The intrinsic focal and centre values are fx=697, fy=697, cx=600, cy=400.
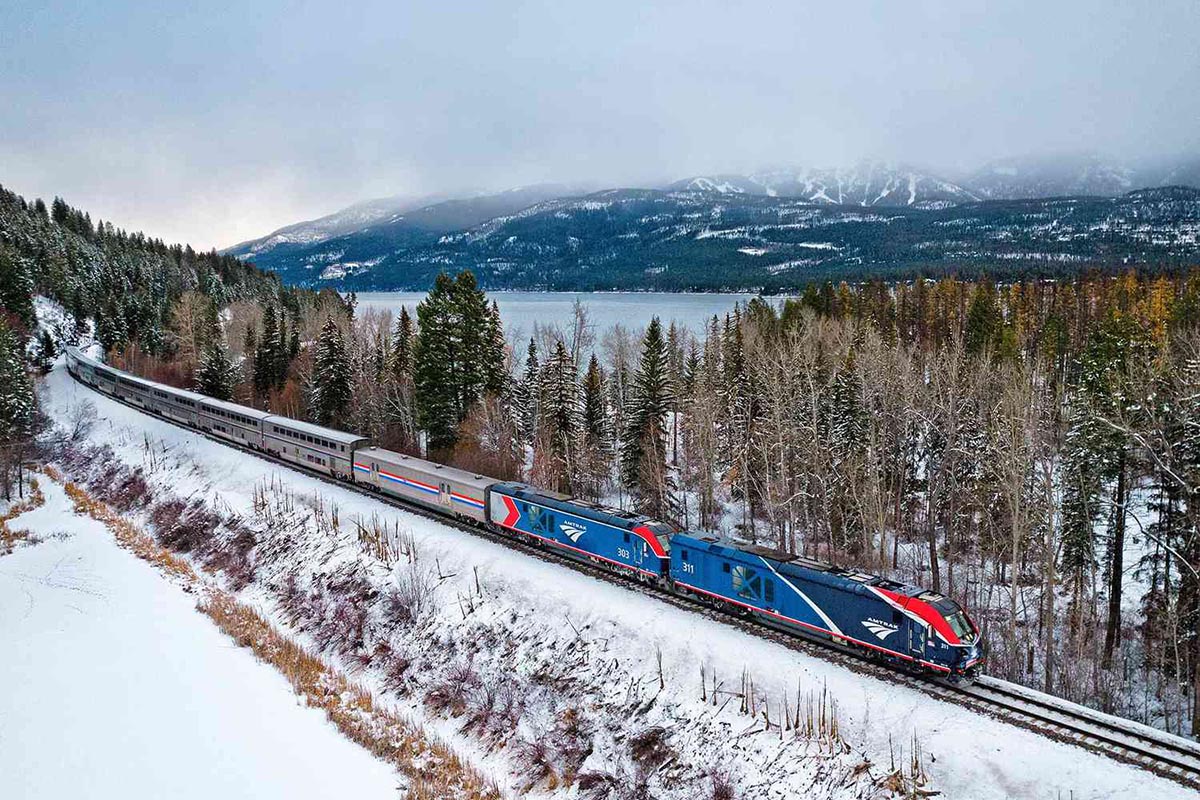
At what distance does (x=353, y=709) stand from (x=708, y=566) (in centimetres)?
1504

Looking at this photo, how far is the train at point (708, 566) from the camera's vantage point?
21312mm

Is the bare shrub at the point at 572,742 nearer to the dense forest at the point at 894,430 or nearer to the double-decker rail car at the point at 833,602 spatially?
the double-decker rail car at the point at 833,602

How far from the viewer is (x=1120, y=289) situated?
8356 cm

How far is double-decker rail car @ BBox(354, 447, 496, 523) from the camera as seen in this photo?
37062mm

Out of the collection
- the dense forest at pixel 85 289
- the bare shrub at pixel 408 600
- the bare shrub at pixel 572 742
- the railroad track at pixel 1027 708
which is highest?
the dense forest at pixel 85 289

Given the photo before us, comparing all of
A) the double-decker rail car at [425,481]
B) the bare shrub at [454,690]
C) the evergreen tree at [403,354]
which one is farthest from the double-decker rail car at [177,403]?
the bare shrub at [454,690]

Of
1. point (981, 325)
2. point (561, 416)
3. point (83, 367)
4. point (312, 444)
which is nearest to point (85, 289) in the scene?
point (83, 367)

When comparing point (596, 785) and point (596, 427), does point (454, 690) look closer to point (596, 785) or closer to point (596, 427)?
point (596, 785)

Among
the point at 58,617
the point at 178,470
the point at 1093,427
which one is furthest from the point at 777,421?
the point at 178,470

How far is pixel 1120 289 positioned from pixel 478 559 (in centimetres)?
8727

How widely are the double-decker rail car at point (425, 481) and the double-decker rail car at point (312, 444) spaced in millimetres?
933

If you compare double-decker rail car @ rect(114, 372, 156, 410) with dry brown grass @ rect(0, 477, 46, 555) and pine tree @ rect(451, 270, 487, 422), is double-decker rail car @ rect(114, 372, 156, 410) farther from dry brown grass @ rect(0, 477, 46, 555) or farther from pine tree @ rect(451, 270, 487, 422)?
pine tree @ rect(451, 270, 487, 422)

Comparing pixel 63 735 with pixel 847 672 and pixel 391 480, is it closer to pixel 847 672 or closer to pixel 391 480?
pixel 391 480

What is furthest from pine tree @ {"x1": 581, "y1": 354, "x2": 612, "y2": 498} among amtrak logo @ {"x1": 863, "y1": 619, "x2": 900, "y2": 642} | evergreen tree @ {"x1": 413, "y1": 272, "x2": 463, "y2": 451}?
amtrak logo @ {"x1": 863, "y1": 619, "x2": 900, "y2": 642}
